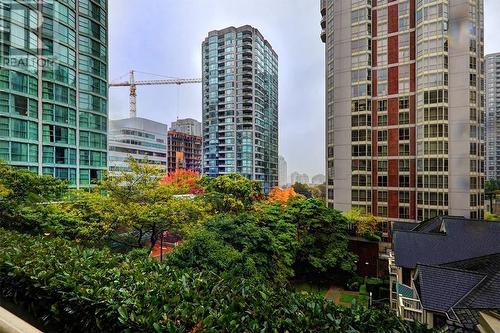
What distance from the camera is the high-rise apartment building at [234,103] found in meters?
59.6

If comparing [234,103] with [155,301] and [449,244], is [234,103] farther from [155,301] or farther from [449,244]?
[155,301]

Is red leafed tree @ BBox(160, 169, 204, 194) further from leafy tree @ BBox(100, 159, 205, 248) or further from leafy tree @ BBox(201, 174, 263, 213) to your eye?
leafy tree @ BBox(201, 174, 263, 213)

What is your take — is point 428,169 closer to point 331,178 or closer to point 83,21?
point 331,178

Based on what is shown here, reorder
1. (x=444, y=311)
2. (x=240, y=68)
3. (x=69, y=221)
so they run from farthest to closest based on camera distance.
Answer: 1. (x=240, y=68)
2. (x=69, y=221)
3. (x=444, y=311)

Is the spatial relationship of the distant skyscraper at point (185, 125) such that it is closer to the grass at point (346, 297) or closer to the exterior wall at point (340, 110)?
the exterior wall at point (340, 110)

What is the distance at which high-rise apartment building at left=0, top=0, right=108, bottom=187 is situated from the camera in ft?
78.2

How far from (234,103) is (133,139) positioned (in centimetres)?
2351

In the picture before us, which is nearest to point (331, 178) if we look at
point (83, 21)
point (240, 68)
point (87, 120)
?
point (87, 120)

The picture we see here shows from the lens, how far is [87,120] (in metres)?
29.5

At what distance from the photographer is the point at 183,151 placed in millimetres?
76250

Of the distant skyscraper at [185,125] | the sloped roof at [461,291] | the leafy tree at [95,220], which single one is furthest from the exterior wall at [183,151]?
the sloped roof at [461,291]

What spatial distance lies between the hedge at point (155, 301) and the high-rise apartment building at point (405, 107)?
26.4 m

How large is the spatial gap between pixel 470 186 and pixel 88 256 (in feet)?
94.6

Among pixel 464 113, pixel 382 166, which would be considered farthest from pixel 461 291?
pixel 464 113
